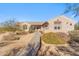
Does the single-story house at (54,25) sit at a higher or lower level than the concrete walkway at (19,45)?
higher

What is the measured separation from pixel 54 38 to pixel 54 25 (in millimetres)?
106

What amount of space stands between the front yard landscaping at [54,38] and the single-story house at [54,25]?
33mm

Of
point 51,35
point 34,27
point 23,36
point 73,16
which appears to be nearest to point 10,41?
point 23,36

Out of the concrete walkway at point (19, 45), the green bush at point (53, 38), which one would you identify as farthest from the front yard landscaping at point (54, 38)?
the concrete walkway at point (19, 45)

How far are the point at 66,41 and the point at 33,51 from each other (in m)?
0.28

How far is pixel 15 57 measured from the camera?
4.29ft

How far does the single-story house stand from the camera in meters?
1.33

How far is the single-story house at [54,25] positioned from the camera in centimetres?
133

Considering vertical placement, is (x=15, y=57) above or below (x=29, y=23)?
below

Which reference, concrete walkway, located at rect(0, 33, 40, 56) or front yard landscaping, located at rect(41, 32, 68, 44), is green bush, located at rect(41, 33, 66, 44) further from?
concrete walkway, located at rect(0, 33, 40, 56)

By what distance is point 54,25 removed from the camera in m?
1.33

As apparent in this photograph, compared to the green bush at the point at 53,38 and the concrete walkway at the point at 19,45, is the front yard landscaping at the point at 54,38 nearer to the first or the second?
the green bush at the point at 53,38

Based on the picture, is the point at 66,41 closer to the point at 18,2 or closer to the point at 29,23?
the point at 29,23

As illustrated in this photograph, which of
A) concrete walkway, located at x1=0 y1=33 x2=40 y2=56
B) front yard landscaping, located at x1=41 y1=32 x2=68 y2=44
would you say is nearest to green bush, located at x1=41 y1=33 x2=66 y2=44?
front yard landscaping, located at x1=41 y1=32 x2=68 y2=44
